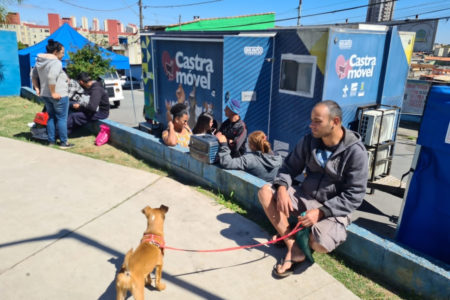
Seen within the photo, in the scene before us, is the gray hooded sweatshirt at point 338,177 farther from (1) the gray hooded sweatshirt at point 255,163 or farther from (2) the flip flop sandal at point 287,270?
(1) the gray hooded sweatshirt at point 255,163

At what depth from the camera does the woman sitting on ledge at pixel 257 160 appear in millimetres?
4023

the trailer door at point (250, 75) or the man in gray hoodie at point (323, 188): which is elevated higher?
the trailer door at point (250, 75)

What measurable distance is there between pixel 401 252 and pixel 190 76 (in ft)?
16.9

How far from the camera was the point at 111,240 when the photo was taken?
11.0ft

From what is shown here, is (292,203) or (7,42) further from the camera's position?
(7,42)

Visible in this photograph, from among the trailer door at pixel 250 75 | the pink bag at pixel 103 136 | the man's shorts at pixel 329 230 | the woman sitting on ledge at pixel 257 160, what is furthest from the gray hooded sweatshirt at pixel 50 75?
the man's shorts at pixel 329 230

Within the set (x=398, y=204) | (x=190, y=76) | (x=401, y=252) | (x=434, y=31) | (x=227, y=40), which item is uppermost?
(x=434, y=31)

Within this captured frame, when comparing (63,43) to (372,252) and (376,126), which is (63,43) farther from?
(372,252)

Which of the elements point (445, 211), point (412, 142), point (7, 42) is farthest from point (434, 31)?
point (445, 211)

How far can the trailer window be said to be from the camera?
5043 mm

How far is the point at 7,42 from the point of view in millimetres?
14508

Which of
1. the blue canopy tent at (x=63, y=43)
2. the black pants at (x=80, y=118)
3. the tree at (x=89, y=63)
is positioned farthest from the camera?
the blue canopy tent at (x=63, y=43)

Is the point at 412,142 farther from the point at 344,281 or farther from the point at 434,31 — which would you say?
the point at 434,31

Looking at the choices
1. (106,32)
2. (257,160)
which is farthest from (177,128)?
(106,32)
